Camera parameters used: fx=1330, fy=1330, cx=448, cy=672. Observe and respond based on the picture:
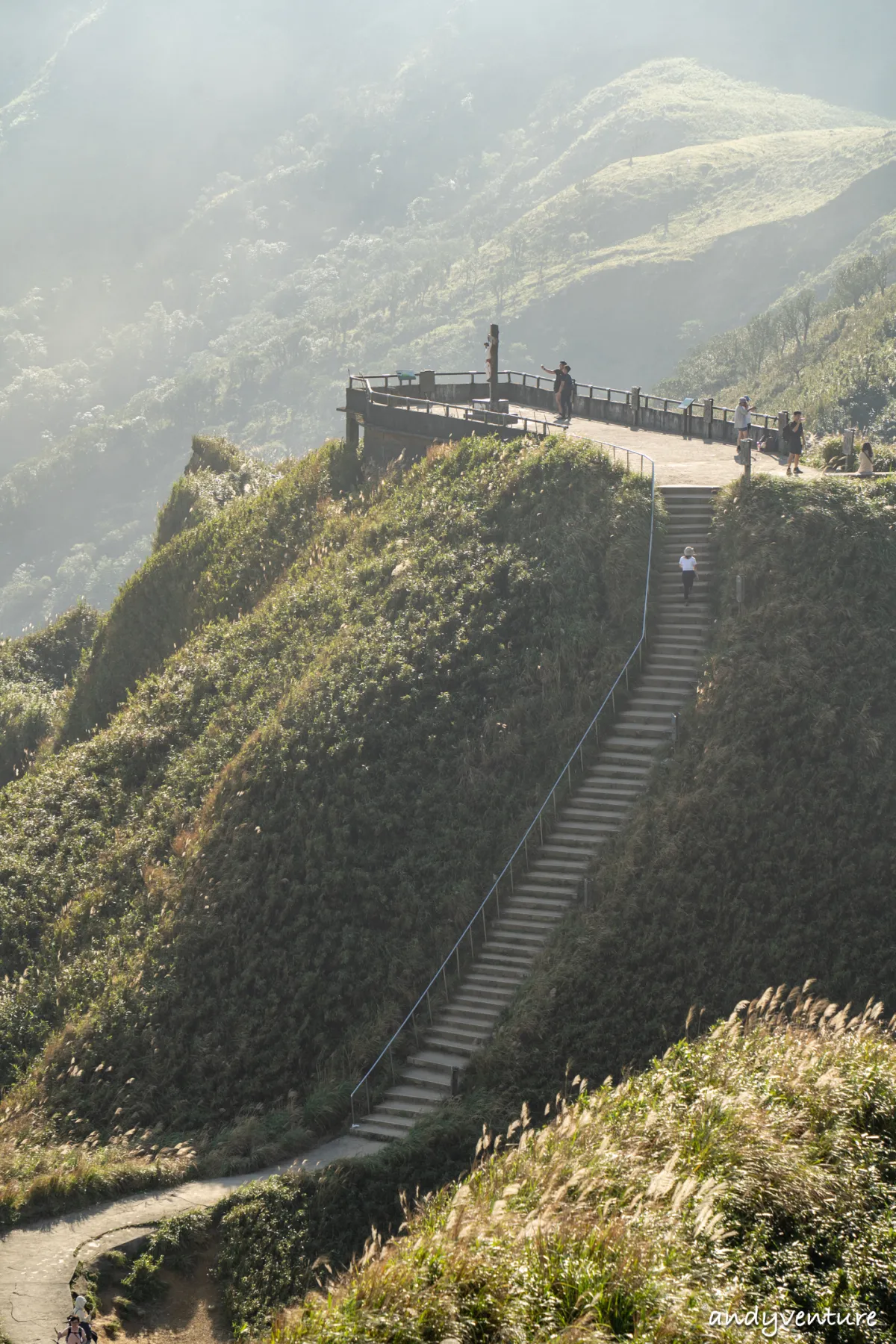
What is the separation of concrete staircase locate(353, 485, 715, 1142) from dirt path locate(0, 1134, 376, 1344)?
1.38 m

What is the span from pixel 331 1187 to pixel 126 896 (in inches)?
375

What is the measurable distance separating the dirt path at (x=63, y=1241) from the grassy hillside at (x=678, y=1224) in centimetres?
411

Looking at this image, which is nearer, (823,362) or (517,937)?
(517,937)

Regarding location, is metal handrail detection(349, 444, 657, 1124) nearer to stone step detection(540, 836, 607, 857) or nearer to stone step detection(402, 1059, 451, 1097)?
stone step detection(402, 1059, 451, 1097)

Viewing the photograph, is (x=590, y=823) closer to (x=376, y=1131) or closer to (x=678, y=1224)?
(x=376, y=1131)

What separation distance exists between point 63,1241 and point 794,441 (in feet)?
67.2

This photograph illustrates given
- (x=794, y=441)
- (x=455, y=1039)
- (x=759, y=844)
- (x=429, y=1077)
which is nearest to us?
(x=429, y=1077)

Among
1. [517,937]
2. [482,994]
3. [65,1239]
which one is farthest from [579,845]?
[65,1239]

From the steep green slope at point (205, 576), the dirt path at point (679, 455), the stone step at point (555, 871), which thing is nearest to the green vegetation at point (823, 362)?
the dirt path at point (679, 455)

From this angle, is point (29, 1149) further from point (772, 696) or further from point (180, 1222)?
point (772, 696)

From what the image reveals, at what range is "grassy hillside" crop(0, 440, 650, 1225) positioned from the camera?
71.7 feet

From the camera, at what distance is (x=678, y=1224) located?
11.5m

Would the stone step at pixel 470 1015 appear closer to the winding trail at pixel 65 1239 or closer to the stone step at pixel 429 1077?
the stone step at pixel 429 1077

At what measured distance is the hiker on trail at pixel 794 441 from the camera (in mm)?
27750
